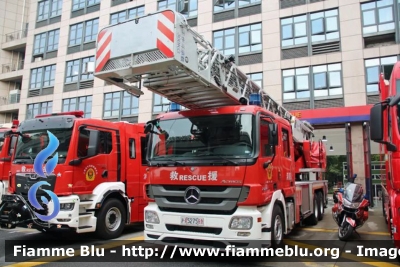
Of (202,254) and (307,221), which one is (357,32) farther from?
(202,254)

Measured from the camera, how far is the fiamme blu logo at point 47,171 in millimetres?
6568

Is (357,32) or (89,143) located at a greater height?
(357,32)

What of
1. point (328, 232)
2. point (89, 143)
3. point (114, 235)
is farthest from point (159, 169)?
point (328, 232)

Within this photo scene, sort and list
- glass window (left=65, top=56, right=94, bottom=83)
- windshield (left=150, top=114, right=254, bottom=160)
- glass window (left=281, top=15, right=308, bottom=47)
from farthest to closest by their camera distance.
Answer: glass window (left=65, top=56, right=94, bottom=83)
glass window (left=281, top=15, right=308, bottom=47)
windshield (left=150, top=114, right=254, bottom=160)

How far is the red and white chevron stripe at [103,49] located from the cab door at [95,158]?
207 centimetres

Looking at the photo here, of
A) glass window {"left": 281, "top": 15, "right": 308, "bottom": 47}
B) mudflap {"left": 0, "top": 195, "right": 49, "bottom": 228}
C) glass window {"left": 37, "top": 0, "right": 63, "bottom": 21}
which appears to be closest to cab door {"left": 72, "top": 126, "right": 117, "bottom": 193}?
mudflap {"left": 0, "top": 195, "right": 49, "bottom": 228}

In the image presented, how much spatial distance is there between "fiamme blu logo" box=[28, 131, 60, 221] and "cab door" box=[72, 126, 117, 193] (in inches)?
17.2

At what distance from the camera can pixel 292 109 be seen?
744 inches

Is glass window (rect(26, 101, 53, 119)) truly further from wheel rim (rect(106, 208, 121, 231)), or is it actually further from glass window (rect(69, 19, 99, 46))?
wheel rim (rect(106, 208, 121, 231))

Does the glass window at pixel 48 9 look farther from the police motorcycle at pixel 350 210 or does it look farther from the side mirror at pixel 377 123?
the side mirror at pixel 377 123

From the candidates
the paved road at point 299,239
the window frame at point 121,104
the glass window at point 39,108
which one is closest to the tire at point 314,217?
the paved road at point 299,239

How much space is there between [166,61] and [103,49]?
1.36 metres

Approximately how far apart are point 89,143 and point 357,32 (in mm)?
16158

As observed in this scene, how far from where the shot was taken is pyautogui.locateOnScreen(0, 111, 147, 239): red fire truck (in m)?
6.60
